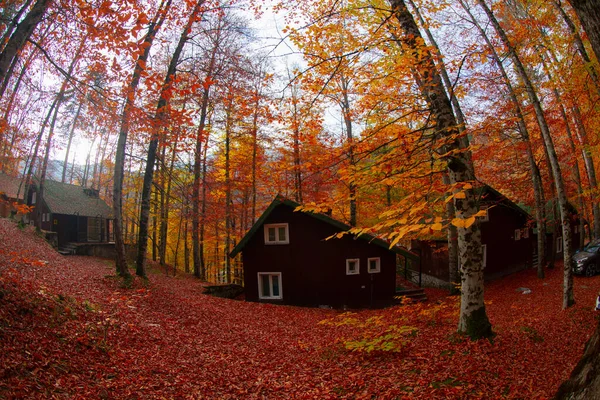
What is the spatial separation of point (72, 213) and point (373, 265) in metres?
25.6

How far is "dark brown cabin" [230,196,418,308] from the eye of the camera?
18375 mm

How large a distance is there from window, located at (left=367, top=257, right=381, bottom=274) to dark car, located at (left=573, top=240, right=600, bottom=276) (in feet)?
33.1

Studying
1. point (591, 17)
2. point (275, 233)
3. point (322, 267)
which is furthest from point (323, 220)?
point (591, 17)

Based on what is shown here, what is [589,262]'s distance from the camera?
56.9 ft

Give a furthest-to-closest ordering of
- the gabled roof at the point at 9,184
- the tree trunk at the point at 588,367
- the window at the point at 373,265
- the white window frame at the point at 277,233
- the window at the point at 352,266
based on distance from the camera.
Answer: the gabled roof at the point at 9,184 → the white window frame at the point at 277,233 → the window at the point at 373,265 → the window at the point at 352,266 → the tree trunk at the point at 588,367

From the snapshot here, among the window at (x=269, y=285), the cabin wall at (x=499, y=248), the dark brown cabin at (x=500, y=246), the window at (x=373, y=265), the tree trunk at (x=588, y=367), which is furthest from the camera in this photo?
the cabin wall at (x=499, y=248)

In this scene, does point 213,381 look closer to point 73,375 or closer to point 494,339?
point 73,375

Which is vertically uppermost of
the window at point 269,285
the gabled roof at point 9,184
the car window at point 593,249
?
the gabled roof at point 9,184

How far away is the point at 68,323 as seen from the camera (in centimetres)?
695

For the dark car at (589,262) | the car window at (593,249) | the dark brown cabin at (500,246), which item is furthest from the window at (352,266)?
the car window at (593,249)

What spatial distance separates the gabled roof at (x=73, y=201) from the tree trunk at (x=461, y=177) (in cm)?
3078

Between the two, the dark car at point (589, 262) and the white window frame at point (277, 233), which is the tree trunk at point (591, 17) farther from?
the dark car at point (589, 262)

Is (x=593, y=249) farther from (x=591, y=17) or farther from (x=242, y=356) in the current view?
(x=591, y=17)

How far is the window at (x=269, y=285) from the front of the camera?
18984mm
